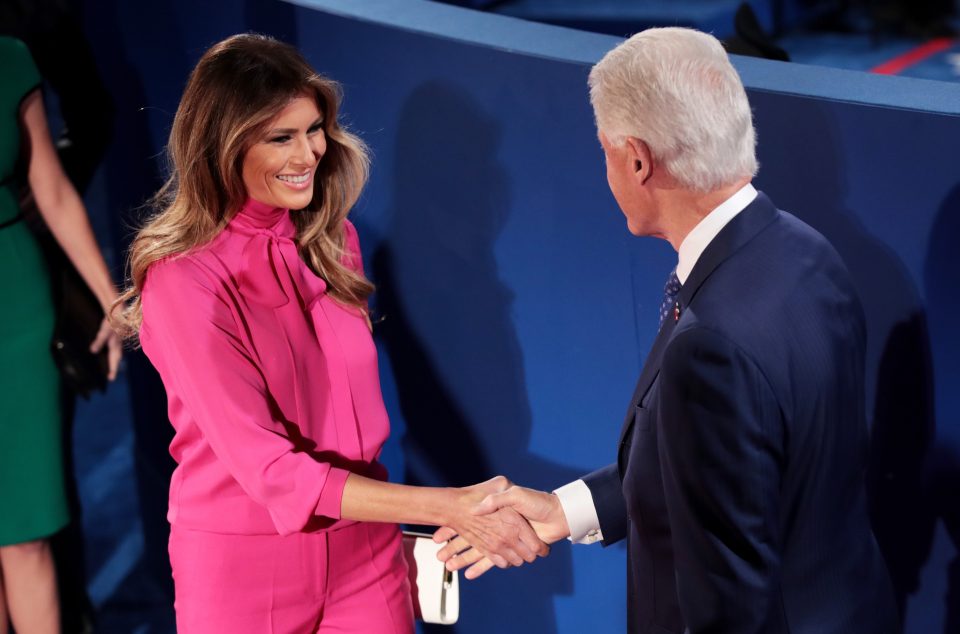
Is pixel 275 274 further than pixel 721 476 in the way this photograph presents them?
Yes

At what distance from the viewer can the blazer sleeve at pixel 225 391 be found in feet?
7.34

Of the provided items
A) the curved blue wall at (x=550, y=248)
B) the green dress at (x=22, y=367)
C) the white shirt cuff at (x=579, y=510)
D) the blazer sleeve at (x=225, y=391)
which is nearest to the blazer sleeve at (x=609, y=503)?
the white shirt cuff at (x=579, y=510)

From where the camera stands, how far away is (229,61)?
2.27m

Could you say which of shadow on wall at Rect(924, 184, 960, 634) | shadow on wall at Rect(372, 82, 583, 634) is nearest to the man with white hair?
shadow on wall at Rect(924, 184, 960, 634)

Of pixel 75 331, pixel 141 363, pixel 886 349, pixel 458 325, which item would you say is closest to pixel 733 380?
pixel 886 349

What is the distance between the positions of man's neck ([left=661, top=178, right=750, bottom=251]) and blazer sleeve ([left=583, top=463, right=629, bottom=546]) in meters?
0.75

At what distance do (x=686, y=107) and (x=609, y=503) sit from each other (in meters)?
0.99

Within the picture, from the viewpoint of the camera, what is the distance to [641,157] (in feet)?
5.99

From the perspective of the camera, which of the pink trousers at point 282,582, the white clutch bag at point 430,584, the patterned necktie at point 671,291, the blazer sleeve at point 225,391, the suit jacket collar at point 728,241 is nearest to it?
the suit jacket collar at point 728,241

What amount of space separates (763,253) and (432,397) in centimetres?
143

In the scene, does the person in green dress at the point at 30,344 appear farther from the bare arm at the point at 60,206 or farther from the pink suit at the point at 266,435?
the pink suit at the point at 266,435

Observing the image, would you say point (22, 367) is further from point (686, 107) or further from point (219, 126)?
point (686, 107)

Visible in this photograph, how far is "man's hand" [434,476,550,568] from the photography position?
8.07 feet

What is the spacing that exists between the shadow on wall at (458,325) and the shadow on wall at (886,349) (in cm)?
67
